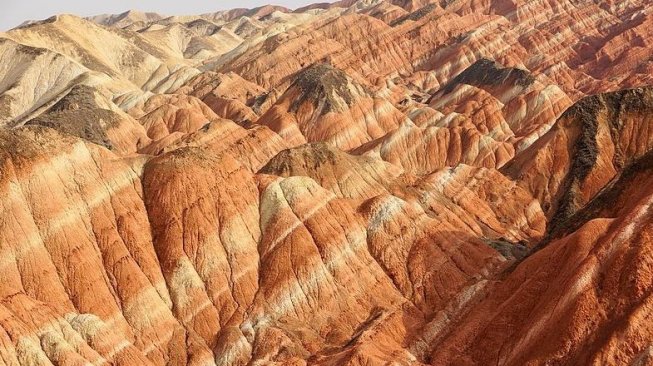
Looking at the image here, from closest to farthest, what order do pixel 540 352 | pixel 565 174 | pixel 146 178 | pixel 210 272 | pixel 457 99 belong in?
pixel 540 352
pixel 210 272
pixel 146 178
pixel 565 174
pixel 457 99

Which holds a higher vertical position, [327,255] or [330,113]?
[327,255]

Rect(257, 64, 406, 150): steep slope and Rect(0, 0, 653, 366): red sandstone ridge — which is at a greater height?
Rect(0, 0, 653, 366): red sandstone ridge

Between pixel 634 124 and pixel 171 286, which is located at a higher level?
pixel 171 286

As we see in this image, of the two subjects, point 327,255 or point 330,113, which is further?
point 330,113

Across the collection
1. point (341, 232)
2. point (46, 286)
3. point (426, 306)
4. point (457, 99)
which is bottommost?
point (457, 99)

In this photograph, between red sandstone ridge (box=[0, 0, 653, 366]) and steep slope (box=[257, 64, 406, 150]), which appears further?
steep slope (box=[257, 64, 406, 150])

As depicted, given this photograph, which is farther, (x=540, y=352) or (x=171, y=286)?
(x=171, y=286)

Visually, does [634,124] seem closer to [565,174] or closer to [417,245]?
[565,174]

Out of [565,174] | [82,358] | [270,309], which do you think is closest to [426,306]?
[270,309]

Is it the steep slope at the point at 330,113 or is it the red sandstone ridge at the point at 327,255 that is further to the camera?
the steep slope at the point at 330,113

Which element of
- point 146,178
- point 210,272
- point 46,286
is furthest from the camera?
point 146,178

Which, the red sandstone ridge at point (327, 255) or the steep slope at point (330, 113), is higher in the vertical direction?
the red sandstone ridge at point (327, 255)
